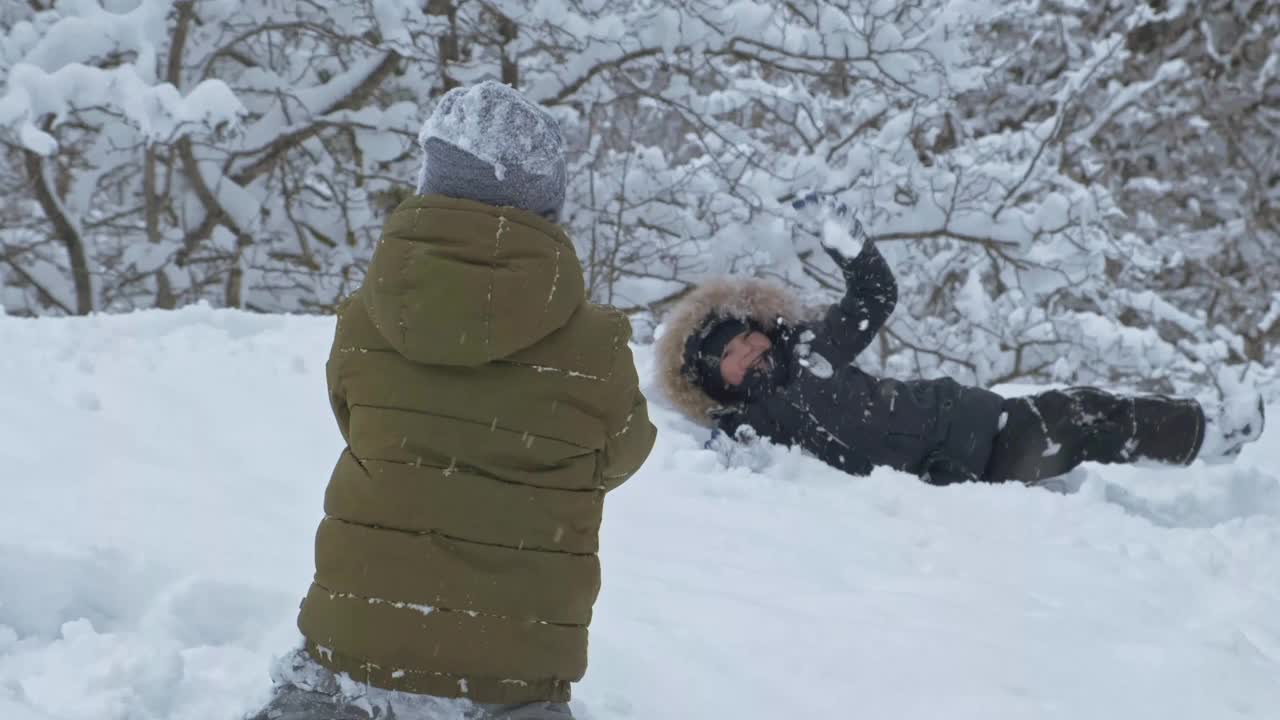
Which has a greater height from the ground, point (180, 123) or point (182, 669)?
point (180, 123)

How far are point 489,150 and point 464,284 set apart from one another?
24 cm

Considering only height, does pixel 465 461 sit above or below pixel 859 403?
above

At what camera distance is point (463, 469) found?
63.7 inches

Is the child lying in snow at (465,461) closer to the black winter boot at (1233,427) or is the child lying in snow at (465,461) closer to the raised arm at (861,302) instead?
the raised arm at (861,302)

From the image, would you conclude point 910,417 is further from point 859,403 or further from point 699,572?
point 699,572

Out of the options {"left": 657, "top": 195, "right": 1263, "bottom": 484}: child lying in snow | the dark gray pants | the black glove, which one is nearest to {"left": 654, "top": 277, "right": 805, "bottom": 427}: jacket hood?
{"left": 657, "top": 195, "right": 1263, "bottom": 484}: child lying in snow

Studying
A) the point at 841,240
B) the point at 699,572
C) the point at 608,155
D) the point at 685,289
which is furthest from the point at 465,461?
the point at 608,155

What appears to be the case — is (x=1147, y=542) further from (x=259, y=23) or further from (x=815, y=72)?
(x=259, y=23)

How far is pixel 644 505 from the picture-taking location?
123 inches

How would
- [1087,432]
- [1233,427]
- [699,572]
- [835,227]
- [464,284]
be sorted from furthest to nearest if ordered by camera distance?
Answer: [835,227], [1087,432], [1233,427], [699,572], [464,284]

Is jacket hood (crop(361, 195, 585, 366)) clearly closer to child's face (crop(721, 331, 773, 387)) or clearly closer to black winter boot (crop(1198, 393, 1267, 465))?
child's face (crop(721, 331, 773, 387))

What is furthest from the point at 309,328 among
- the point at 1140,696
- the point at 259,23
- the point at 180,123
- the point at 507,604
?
the point at 1140,696

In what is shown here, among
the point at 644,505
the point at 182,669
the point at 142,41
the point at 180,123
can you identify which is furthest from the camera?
the point at 142,41

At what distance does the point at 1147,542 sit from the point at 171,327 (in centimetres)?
364
